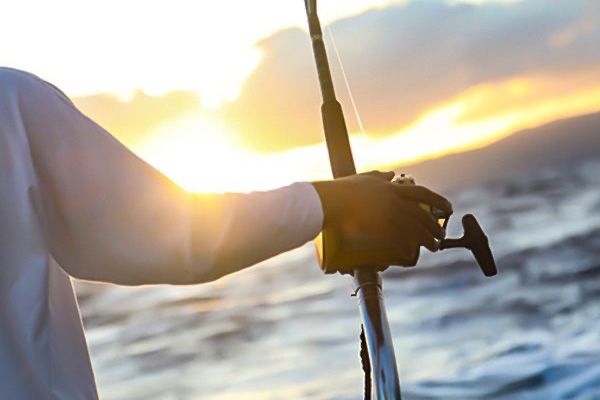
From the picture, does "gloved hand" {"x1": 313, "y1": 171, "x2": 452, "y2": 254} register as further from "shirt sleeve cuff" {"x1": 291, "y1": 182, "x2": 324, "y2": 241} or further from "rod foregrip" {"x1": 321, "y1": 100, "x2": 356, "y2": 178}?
"rod foregrip" {"x1": 321, "y1": 100, "x2": 356, "y2": 178}

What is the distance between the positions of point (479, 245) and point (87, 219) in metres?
0.50

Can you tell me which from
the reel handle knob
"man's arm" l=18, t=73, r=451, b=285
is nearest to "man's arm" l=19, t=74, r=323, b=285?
"man's arm" l=18, t=73, r=451, b=285

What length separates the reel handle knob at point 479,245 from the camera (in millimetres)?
1249

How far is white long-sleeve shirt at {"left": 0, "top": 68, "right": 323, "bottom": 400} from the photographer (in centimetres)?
100

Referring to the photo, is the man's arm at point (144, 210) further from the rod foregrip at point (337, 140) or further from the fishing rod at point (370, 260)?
the rod foregrip at point (337, 140)

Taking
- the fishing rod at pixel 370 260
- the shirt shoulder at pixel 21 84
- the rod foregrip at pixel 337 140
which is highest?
the rod foregrip at pixel 337 140

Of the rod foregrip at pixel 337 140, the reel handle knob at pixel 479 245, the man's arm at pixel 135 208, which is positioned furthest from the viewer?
the rod foregrip at pixel 337 140

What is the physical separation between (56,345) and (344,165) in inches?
19.8

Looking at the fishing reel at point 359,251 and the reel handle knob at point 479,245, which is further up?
the reel handle knob at point 479,245

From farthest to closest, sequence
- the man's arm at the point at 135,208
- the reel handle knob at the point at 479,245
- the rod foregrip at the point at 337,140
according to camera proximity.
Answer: the rod foregrip at the point at 337,140 → the reel handle knob at the point at 479,245 → the man's arm at the point at 135,208

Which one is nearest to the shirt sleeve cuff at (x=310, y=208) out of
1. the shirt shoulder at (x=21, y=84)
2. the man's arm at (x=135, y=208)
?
the man's arm at (x=135, y=208)

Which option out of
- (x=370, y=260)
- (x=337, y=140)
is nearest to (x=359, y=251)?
(x=370, y=260)

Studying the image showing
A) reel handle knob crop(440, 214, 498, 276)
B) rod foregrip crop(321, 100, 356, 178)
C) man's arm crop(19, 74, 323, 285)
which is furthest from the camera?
rod foregrip crop(321, 100, 356, 178)

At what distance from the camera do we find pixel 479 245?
1256 millimetres
